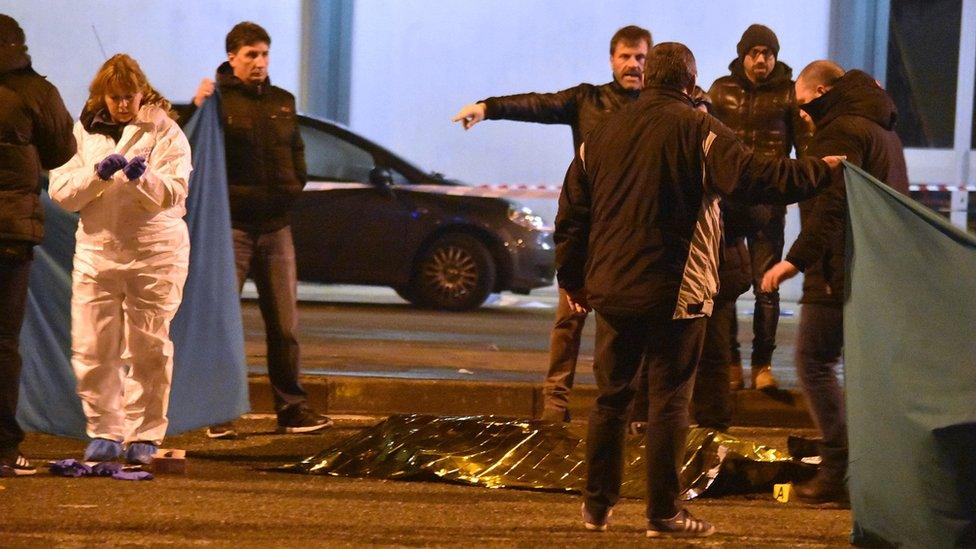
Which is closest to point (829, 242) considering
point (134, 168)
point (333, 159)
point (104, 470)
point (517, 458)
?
point (517, 458)

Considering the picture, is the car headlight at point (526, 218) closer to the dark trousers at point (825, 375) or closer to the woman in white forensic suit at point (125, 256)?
the woman in white forensic suit at point (125, 256)

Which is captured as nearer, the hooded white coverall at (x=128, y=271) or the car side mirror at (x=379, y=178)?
the hooded white coverall at (x=128, y=271)

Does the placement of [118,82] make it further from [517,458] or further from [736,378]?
[736,378]

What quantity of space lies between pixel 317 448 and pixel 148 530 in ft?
6.76

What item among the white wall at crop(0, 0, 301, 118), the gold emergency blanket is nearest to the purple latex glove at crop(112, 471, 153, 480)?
the gold emergency blanket

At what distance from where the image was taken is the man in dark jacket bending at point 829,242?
661 cm

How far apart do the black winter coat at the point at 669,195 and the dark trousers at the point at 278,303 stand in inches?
109

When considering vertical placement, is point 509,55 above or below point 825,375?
above

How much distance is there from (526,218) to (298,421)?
6594mm

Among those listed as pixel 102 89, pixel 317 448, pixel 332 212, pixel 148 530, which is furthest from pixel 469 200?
pixel 148 530

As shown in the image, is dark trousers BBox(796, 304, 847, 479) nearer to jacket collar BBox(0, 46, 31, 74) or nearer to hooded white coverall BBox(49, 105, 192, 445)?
hooded white coverall BBox(49, 105, 192, 445)

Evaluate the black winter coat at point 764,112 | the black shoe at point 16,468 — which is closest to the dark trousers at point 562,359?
the black winter coat at point 764,112

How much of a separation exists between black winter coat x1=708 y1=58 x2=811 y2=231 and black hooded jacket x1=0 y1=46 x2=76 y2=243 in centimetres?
351

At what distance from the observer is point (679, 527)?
602 cm
